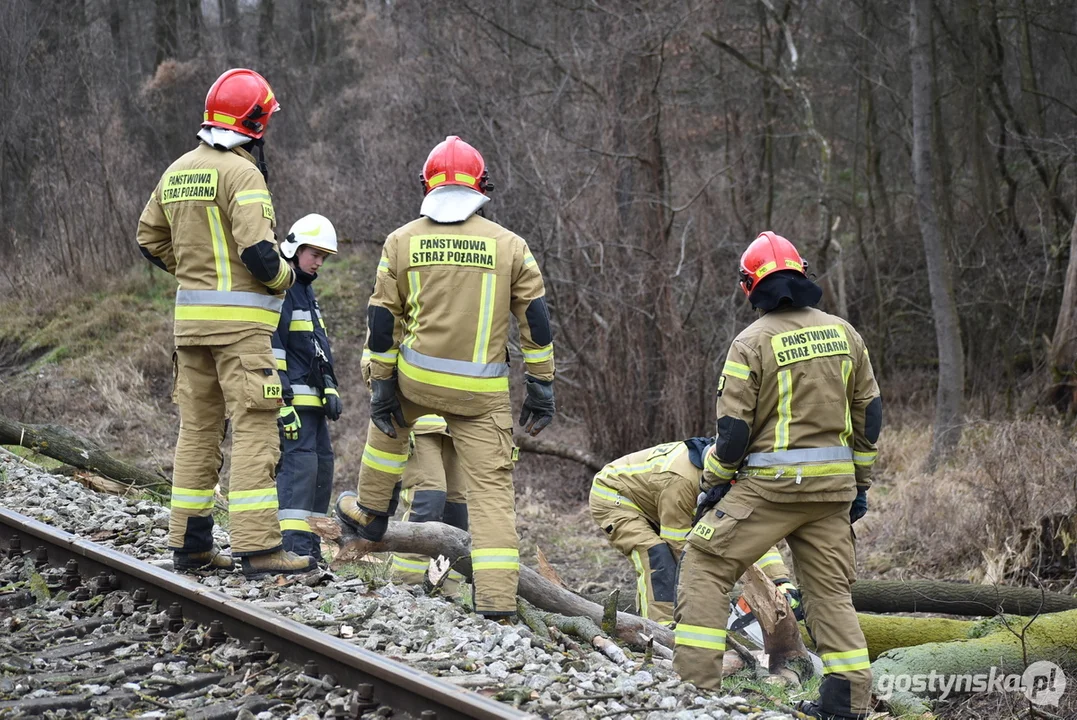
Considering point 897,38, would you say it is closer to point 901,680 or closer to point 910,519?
point 910,519

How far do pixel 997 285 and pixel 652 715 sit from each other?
41.1ft

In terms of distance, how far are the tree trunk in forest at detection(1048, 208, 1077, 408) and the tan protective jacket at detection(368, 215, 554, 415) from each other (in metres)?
7.79

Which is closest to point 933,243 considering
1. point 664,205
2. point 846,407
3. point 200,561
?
point 664,205

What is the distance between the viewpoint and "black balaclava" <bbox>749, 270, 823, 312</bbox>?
4.78m

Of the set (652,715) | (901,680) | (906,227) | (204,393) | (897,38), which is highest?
(897,38)

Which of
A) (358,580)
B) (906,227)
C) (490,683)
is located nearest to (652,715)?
(490,683)

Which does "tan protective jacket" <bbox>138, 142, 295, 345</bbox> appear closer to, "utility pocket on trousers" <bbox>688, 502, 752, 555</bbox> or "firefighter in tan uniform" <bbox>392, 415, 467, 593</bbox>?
"firefighter in tan uniform" <bbox>392, 415, 467, 593</bbox>

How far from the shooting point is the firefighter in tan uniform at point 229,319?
5160 millimetres

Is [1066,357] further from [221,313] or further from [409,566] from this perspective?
[221,313]

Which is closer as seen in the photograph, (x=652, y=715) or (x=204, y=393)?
(x=652, y=715)

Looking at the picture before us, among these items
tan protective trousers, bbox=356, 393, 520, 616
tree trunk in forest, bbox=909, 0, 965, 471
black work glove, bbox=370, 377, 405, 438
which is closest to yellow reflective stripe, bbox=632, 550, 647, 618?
tan protective trousers, bbox=356, 393, 520, 616

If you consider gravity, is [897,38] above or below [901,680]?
above

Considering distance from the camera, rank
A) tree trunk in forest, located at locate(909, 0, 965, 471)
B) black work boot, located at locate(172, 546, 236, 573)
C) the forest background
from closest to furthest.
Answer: black work boot, located at locate(172, 546, 236, 573) < the forest background < tree trunk in forest, located at locate(909, 0, 965, 471)

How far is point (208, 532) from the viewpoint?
5.43 m
